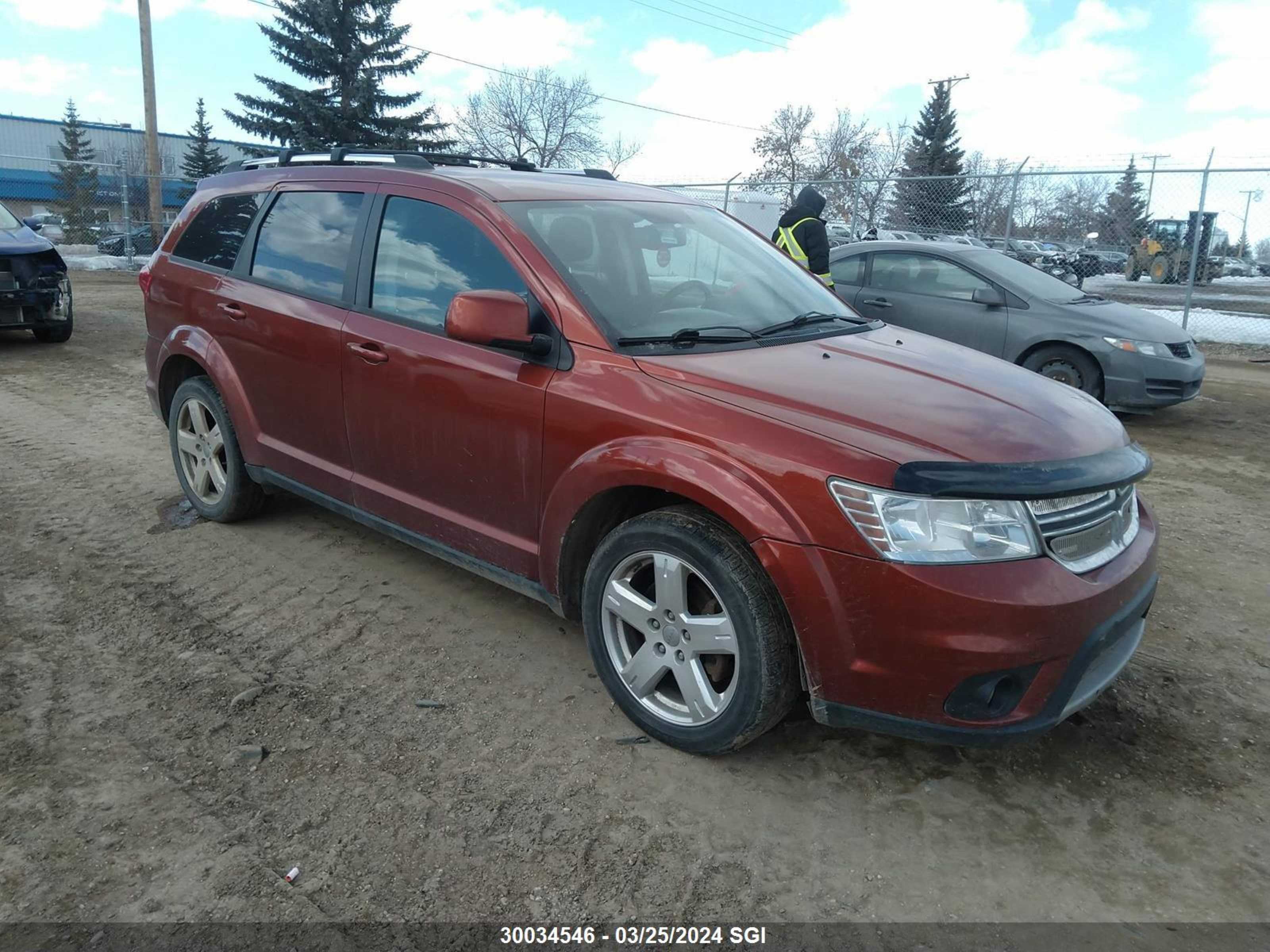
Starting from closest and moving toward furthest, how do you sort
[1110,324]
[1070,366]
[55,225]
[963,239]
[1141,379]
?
[1141,379] < [1110,324] < [1070,366] < [963,239] < [55,225]

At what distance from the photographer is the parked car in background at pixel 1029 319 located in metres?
7.74

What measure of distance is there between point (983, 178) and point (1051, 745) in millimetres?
12829

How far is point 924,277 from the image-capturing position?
852 cm

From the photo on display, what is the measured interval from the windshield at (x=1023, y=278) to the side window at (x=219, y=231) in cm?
627

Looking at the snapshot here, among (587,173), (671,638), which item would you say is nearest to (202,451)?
(587,173)

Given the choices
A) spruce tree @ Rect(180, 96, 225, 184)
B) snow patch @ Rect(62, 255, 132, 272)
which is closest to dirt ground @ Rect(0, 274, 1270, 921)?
snow patch @ Rect(62, 255, 132, 272)

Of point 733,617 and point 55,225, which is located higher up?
point 55,225

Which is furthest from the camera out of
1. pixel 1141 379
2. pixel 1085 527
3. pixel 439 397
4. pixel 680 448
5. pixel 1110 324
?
pixel 1110 324

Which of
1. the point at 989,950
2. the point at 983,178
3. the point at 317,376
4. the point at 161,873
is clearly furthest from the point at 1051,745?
the point at 983,178

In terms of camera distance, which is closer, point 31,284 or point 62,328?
point 31,284

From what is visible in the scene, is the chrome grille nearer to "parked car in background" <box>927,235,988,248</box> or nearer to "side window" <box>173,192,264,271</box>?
"side window" <box>173,192,264,271</box>

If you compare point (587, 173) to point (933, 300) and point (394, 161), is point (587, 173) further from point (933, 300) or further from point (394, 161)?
point (933, 300)

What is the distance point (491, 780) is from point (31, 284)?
9539mm

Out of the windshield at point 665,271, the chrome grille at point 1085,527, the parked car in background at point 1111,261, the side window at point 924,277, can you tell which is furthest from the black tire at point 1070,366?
the parked car in background at point 1111,261
